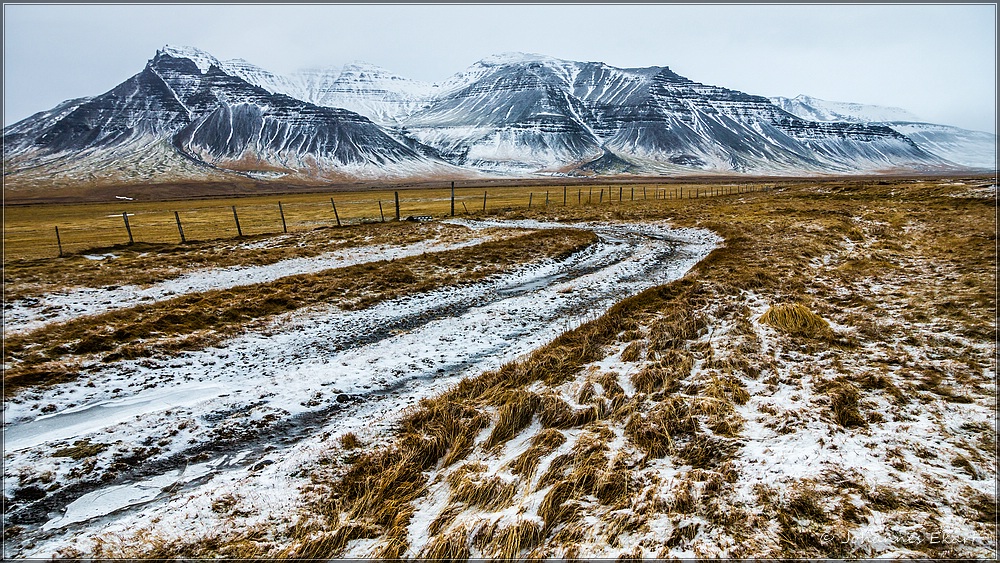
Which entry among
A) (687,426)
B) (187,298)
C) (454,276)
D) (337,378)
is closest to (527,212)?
(454,276)

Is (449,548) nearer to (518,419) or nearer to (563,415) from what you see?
(518,419)

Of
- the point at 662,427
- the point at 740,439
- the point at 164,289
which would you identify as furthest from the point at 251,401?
the point at 164,289

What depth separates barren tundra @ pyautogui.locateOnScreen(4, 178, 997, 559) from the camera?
437 cm

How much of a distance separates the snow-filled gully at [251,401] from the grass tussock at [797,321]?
459 centimetres

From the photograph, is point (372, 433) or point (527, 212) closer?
point (372, 433)

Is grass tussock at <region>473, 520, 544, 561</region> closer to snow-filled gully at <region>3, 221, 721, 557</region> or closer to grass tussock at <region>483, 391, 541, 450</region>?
grass tussock at <region>483, 391, 541, 450</region>

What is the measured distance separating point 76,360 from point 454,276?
1079 centimetres

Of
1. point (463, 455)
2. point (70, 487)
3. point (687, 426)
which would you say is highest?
point (687, 426)

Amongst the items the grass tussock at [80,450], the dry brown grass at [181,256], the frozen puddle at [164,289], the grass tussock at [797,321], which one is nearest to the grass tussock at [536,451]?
the grass tussock at [797,321]

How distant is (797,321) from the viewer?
9.29 metres

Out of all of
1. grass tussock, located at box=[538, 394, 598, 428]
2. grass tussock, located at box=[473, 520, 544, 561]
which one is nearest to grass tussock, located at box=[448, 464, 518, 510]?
grass tussock, located at box=[473, 520, 544, 561]

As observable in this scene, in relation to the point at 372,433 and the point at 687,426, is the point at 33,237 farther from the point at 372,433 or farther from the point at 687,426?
the point at 687,426

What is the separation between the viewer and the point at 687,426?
5977mm

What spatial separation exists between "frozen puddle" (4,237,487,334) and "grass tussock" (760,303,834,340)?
15.7 meters
